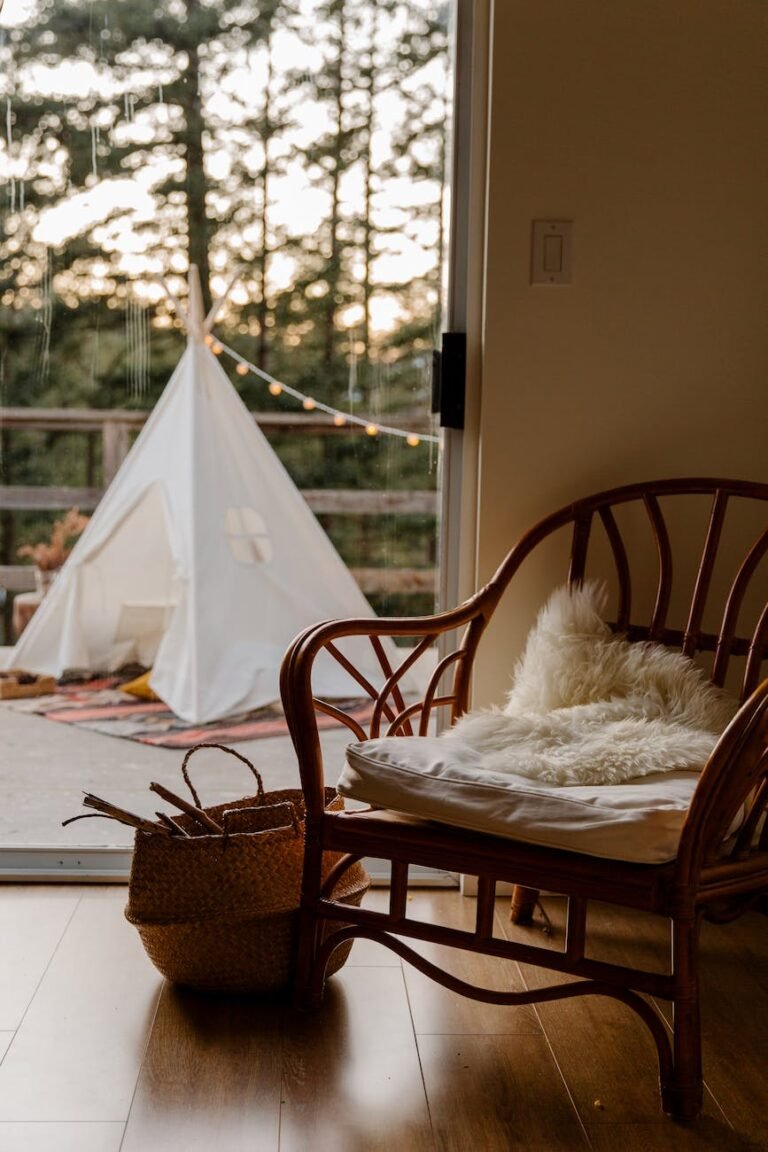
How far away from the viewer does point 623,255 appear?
2367 mm

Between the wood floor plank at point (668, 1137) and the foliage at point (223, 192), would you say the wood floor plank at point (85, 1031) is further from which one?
the foliage at point (223, 192)

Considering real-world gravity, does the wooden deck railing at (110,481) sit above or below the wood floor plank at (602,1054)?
above

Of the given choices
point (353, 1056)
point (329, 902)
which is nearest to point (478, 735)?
point (329, 902)

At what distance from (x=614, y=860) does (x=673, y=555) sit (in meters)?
0.95

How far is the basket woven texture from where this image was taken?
1878 millimetres

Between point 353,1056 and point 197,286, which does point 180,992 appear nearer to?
point 353,1056

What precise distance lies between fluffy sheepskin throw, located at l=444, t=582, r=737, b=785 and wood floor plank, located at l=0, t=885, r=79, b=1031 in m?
0.80

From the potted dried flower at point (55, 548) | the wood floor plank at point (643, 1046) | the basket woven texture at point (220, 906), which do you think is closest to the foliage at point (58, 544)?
the potted dried flower at point (55, 548)

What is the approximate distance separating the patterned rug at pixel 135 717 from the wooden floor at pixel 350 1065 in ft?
1.83

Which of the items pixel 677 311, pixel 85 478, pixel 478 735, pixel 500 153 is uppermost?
pixel 500 153

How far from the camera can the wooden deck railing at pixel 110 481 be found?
2.54 meters

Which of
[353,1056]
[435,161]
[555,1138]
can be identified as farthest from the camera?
[435,161]

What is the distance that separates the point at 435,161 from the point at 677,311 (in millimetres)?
588

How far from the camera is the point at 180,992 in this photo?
1.98m
